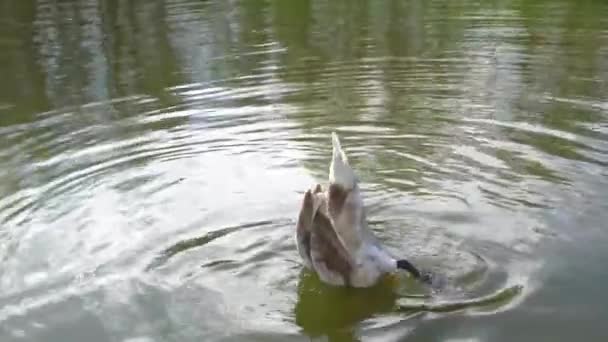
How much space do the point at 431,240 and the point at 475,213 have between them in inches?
18.7

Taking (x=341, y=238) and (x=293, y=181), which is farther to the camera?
(x=293, y=181)

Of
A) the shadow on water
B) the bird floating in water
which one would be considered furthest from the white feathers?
the shadow on water

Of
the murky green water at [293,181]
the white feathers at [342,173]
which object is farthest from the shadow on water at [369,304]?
the white feathers at [342,173]

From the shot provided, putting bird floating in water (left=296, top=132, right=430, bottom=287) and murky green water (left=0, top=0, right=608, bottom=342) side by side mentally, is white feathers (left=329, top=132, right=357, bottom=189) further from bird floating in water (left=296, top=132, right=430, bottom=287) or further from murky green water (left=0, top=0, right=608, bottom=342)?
murky green water (left=0, top=0, right=608, bottom=342)

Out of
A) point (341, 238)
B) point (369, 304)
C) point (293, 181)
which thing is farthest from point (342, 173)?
point (293, 181)

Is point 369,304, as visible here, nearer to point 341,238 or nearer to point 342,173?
point 341,238

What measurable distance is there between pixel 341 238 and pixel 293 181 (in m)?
1.72

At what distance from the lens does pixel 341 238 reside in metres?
3.96

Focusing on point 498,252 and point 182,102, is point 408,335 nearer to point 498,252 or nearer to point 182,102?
point 498,252

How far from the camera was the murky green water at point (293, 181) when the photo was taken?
4.02 m

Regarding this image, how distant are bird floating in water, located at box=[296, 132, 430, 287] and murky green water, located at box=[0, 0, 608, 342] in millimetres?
110

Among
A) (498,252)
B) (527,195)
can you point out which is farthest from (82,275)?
(527,195)

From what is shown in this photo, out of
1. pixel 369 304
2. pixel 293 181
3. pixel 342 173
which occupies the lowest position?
pixel 369 304

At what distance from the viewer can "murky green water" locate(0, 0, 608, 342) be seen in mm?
4016
